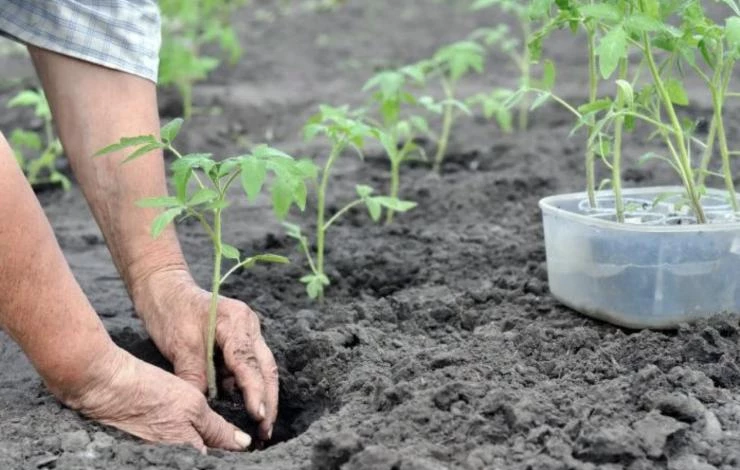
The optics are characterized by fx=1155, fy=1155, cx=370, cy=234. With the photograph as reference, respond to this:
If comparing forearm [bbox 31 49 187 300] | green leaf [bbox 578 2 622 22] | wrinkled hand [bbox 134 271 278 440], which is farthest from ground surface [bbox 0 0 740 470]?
green leaf [bbox 578 2 622 22]

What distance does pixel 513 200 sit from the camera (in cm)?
414

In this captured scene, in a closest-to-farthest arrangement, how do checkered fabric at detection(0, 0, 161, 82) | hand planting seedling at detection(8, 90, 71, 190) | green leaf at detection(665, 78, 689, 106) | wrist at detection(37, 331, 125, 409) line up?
wrist at detection(37, 331, 125, 409), green leaf at detection(665, 78, 689, 106), checkered fabric at detection(0, 0, 161, 82), hand planting seedling at detection(8, 90, 71, 190)

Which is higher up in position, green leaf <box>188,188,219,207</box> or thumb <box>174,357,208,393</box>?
green leaf <box>188,188,219,207</box>

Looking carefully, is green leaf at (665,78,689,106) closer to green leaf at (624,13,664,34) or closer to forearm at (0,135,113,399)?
green leaf at (624,13,664,34)

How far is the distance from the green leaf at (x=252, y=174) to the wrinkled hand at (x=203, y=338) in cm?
41

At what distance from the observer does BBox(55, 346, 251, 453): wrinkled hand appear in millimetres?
2305

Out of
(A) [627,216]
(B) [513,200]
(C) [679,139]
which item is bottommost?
(B) [513,200]

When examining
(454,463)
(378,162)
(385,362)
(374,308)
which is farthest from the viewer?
(378,162)

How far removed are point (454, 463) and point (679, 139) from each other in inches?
40.2

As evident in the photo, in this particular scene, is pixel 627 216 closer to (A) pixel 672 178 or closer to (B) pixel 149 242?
(B) pixel 149 242

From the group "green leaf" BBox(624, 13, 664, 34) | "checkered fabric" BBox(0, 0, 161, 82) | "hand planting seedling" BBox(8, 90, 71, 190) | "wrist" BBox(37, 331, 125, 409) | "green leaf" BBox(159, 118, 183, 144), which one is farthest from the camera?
"hand planting seedling" BBox(8, 90, 71, 190)

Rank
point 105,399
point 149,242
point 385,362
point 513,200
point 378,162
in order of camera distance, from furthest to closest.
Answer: point 378,162, point 513,200, point 149,242, point 385,362, point 105,399

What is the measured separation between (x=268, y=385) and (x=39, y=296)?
0.57m

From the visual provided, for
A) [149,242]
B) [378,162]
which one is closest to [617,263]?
[149,242]
